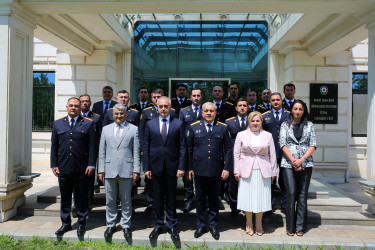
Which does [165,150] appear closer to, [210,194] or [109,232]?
[210,194]

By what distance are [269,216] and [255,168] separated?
3.72 feet

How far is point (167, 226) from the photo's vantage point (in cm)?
433

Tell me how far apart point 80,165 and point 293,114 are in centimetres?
305

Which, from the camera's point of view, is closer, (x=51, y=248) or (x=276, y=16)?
(x=51, y=248)

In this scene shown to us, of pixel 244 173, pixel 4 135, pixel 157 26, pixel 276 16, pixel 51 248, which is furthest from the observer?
pixel 157 26

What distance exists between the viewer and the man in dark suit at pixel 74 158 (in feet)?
14.4

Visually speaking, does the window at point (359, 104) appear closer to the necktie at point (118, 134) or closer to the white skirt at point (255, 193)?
the white skirt at point (255, 193)

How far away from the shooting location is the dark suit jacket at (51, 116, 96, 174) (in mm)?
4379

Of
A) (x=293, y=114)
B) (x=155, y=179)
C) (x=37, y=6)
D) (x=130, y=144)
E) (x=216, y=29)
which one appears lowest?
(x=155, y=179)

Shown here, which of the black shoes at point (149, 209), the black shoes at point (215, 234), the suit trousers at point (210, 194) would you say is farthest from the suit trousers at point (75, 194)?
the black shoes at point (215, 234)

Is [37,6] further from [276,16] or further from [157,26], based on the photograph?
[276,16]

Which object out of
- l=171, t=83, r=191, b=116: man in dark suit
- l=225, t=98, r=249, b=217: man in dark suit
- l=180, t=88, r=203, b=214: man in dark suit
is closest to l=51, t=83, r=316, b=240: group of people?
l=225, t=98, r=249, b=217: man in dark suit

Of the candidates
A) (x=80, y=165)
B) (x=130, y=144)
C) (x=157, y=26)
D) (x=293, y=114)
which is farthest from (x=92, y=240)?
(x=157, y=26)

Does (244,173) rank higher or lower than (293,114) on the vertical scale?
lower
